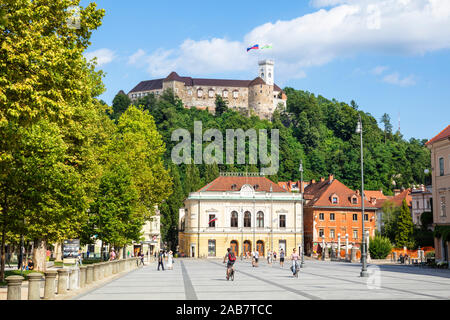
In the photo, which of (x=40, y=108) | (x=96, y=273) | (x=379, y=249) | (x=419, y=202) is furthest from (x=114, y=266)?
(x=419, y=202)

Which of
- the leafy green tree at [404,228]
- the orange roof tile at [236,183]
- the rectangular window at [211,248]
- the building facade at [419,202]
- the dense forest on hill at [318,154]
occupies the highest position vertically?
the dense forest on hill at [318,154]

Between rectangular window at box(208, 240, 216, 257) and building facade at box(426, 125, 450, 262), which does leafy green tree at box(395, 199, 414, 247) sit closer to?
rectangular window at box(208, 240, 216, 257)

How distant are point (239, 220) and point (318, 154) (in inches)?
2804

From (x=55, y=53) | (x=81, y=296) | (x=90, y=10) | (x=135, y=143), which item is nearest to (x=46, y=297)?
(x=81, y=296)

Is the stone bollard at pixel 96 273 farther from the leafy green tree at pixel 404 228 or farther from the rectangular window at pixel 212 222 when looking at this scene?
the leafy green tree at pixel 404 228

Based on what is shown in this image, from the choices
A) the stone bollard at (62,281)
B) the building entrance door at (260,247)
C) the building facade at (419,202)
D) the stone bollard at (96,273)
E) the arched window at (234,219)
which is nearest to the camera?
the stone bollard at (62,281)

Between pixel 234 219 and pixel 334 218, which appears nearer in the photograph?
pixel 234 219

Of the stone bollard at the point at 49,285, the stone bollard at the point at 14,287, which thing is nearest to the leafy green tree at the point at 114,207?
the stone bollard at the point at 49,285

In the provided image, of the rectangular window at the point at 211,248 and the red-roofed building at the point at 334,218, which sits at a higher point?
the red-roofed building at the point at 334,218

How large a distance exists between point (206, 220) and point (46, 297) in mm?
72021

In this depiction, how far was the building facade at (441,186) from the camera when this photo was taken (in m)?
51.6

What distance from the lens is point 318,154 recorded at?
160375 mm

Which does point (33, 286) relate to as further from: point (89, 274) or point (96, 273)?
point (96, 273)

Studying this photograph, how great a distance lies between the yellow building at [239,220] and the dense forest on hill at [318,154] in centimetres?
1515
